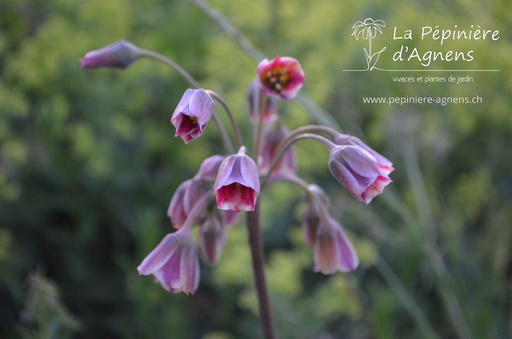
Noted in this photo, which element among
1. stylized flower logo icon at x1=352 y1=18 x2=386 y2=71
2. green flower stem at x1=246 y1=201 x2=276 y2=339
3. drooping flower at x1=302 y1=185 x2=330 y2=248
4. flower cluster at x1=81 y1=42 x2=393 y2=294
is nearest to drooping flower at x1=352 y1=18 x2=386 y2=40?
stylized flower logo icon at x1=352 y1=18 x2=386 y2=71

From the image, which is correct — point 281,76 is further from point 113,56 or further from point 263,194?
point 263,194

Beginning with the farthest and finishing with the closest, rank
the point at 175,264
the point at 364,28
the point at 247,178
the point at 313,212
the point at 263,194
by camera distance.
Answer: the point at 364,28 → the point at 263,194 → the point at 313,212 → the point at 175,264 → the point at 247,178

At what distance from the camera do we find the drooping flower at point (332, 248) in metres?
1.02

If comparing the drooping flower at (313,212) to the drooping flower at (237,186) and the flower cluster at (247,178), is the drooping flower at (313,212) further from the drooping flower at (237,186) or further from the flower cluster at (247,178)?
the drooping flower at (237,186)

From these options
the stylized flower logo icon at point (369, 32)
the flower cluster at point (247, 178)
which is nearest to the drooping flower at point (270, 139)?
the flower cluster at point (247, 178)

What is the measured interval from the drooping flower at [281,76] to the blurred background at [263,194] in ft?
2.14

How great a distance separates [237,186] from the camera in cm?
82

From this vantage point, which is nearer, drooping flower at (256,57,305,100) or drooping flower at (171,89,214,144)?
drooping flower at (171,89,214,144)

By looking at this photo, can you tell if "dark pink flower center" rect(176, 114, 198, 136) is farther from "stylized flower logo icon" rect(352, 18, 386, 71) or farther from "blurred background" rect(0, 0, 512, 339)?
"stylized flower logo icon" rect(352, 18, 386, 71)

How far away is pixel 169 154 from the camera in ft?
6.36

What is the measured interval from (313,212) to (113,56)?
39cm

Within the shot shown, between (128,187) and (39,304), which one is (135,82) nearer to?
(128,187)

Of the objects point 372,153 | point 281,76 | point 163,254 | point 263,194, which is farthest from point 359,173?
point 263,194

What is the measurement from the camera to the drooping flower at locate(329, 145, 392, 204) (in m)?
0.85
